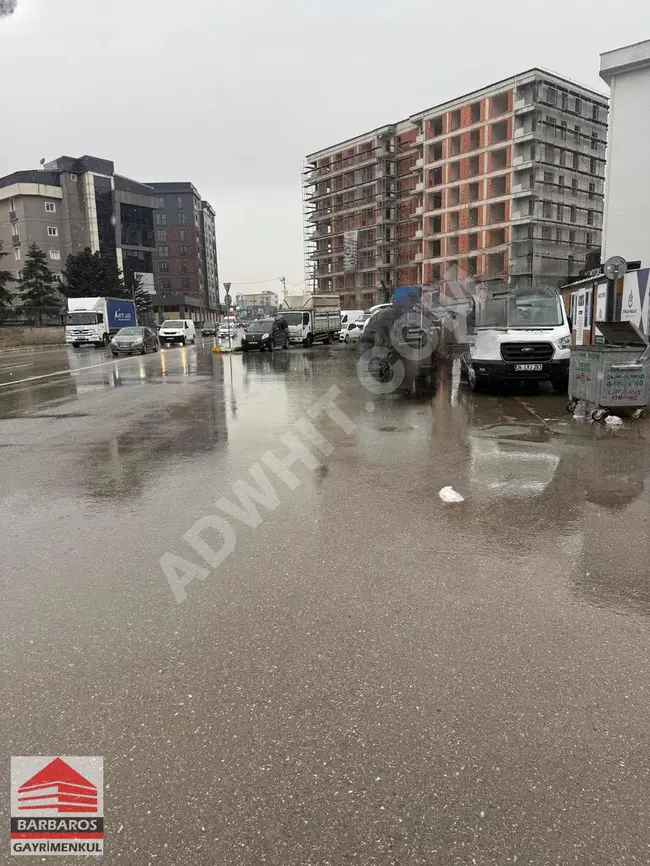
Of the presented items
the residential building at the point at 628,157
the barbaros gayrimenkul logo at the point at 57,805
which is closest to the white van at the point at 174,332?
the residential building at the point at 628,157

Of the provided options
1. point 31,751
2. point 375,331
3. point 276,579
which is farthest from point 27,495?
point 375,331

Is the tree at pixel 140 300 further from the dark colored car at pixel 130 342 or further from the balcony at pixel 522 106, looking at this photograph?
the balcony at pixel 522 106

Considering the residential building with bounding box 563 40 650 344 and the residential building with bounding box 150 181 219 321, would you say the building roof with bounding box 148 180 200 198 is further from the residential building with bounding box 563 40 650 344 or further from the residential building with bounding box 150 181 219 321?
the residential building with bounding box 563 40 650 344

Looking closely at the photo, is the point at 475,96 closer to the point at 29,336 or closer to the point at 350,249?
the point at 350,249

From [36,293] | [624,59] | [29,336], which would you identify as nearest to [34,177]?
[36,293]

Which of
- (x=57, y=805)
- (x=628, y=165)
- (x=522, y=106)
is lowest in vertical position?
(x=57, y=805)

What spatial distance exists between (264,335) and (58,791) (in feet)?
97.1

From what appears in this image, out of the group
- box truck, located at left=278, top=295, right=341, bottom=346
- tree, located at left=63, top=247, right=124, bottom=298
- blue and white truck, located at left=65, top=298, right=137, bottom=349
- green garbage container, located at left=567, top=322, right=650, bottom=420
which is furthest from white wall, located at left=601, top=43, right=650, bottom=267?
tree, located at left=63, top=247, right=124, bottom=298

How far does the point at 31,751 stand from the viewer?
2469 mm

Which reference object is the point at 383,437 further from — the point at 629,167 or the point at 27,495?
the point at 629,167

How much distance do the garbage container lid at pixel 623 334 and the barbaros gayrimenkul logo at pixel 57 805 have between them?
10071 millimetres

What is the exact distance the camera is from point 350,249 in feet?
252

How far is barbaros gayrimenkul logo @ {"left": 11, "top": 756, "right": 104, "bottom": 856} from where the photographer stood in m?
2.10

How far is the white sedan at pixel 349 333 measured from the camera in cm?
4097
